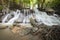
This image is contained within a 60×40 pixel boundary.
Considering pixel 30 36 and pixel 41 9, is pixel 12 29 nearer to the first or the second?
pixel 30 36

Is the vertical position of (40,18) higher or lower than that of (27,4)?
lower

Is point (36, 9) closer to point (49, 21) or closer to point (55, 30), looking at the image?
point (49, 21)

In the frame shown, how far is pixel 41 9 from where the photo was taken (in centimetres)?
149

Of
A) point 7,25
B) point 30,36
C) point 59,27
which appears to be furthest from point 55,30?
point 7,25

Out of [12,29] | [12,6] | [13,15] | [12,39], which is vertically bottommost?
[12,39]

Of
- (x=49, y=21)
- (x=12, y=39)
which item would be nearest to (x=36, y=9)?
(x=49, y=21)

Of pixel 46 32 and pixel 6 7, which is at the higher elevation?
pixel 6 7

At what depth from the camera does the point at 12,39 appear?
1.44m

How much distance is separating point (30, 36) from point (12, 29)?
221 millimetres

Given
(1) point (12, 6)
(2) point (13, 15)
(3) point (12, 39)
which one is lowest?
(3) point (12, 39)

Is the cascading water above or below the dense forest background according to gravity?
below

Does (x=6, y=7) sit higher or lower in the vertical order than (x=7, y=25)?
higher

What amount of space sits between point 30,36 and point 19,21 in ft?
0.70

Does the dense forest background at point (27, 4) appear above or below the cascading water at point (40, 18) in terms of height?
above
